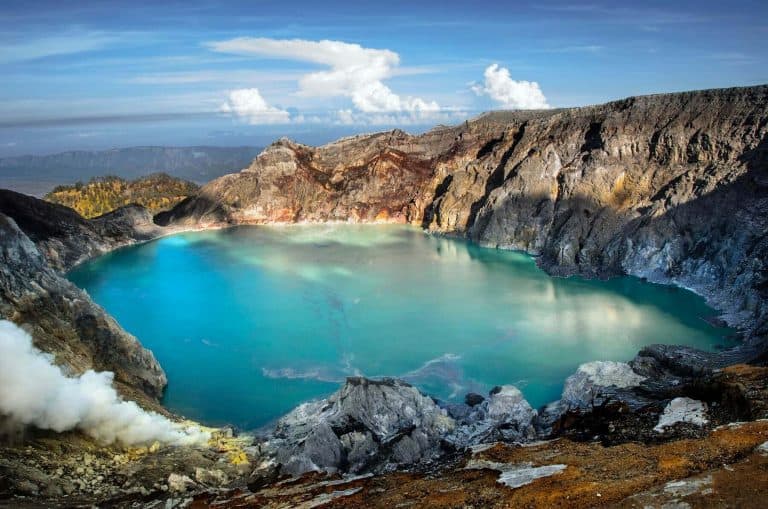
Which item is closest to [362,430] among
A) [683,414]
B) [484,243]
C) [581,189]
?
[683,414]

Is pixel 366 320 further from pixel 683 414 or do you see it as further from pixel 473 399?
pixel 683 414

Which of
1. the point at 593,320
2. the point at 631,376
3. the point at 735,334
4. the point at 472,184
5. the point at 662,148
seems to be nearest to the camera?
the point at 631,376

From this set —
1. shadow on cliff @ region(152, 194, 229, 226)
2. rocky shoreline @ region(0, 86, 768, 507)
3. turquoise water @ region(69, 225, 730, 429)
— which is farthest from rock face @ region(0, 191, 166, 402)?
shadow on cliff @ region(152, 194, 229, 226)

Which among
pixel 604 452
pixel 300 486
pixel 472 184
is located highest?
pixel 472 184

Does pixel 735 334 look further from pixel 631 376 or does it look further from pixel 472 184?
pixel 472 184

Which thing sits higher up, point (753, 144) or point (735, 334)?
point (753, 144)

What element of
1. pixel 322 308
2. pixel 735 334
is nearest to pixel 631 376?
pixel 735 334

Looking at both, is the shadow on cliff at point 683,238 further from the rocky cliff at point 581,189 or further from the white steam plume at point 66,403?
the white steam plume at point 66,403
